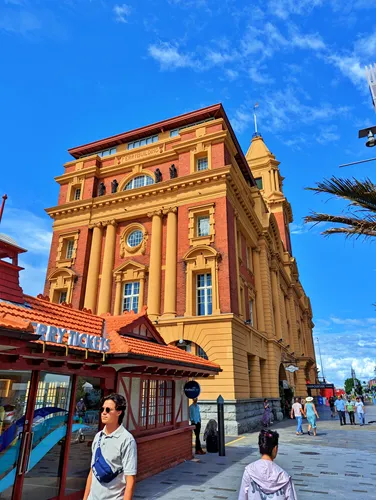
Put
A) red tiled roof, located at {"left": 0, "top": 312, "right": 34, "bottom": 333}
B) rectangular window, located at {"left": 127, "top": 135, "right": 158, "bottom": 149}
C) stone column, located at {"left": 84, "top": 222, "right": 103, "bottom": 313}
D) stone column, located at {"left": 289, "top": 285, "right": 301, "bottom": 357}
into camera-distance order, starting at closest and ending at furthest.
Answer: red tiled roof, located at {"left": 0, "top": 312, "right": 34, "bottom": 333}
stone column, located at {"left": 84, "top": 222, "right": 103, "bottom": 313}
rectangular window, located at {"left": 127, "top": 135, "right": 158, "bottom": 149}
stone column, located at {"left": 289, "top": 285, "right": 301, "bottom": 357}

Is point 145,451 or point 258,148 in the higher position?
point 258,148

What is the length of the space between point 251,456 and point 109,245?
1857 centimetres

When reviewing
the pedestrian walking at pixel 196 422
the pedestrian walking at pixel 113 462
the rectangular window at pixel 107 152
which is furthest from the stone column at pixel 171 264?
the pedestrian walking at pixel 113 462

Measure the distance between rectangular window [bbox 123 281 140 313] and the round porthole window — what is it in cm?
310

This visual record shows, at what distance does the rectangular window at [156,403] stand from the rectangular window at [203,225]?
14.0 metres

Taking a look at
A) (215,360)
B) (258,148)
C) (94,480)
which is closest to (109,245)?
(215,360)

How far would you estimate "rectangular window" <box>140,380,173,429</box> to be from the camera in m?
9.52

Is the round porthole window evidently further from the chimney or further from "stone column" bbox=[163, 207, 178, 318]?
the chimney

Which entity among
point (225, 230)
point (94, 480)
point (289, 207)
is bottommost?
point (94, 480)

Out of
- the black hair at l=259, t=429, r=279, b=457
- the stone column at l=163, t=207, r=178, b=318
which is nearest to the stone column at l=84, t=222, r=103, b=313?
the stone column at l=163, t=207, r=178, b=318

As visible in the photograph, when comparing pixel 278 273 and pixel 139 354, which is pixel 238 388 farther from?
pixel 278 273

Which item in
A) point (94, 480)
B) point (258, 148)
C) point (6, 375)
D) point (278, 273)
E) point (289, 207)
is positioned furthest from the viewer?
point (289, 207)

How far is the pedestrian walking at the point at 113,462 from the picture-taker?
3447 mm

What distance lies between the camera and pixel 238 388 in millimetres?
19734
